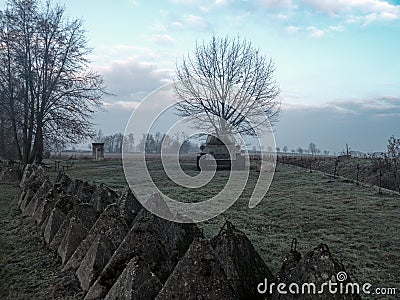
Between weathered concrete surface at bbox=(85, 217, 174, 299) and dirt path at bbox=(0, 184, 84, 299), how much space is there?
1.44 ft

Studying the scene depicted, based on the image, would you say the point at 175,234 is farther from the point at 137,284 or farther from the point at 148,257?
the point at 137,284

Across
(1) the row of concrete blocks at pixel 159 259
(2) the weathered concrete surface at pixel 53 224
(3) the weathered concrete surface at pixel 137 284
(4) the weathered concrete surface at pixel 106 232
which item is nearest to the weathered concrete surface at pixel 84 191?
(2) the weathered concrete surface at pixel 53 224

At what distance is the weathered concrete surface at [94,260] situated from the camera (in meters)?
4.70

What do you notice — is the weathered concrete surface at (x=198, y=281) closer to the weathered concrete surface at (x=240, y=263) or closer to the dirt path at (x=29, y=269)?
the weathered concrete surface at (x=240, y=263)

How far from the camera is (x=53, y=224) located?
22.8 ft

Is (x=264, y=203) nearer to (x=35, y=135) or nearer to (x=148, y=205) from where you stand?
(x=148, y=205)

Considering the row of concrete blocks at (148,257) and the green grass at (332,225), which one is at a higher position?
the row of concrete blocks at (148,257)

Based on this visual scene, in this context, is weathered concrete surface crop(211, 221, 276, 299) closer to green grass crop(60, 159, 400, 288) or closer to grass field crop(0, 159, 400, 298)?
grass field crop(0, 159, 400, 298)

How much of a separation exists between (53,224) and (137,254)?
3.19 metres

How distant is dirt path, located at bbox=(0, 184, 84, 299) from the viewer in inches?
189

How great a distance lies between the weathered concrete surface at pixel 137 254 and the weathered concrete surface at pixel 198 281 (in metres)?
0.91

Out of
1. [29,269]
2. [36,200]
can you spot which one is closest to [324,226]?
[29,269]

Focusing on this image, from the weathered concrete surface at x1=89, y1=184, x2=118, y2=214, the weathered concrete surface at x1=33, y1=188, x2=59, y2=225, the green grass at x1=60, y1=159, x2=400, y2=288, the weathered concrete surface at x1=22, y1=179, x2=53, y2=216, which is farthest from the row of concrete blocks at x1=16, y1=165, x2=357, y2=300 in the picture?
the weathered concrete surface at x1=22, y1=179, x2=53, y2=216

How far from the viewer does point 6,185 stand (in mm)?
17078
